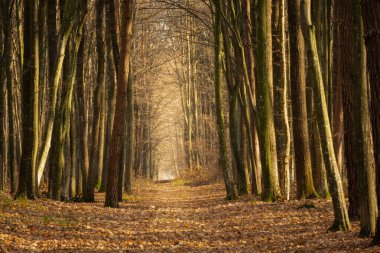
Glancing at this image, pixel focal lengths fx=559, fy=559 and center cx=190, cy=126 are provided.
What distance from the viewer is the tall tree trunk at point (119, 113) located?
55.0ft

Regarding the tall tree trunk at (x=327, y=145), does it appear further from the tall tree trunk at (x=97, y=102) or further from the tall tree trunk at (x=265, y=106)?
the tall tree trunk at (x=97, y=102)

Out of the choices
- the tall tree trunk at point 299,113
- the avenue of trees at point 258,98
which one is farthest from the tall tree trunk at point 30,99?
the tall tree trunk at point 299,113

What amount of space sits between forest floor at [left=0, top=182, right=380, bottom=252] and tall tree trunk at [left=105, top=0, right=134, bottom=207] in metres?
0.68

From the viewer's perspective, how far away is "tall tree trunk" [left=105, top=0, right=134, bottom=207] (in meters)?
16.8

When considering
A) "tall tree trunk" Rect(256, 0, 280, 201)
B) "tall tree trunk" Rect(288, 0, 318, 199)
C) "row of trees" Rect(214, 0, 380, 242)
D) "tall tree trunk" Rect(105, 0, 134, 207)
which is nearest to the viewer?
"row of trees" Rect(214, 0, 380, 242)

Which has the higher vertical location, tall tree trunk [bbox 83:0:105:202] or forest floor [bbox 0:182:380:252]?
tall tree trunk [bbox 83:0:105:202]

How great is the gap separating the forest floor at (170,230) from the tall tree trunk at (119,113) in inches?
26.8

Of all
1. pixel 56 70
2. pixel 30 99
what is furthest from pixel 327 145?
pixel 56 70

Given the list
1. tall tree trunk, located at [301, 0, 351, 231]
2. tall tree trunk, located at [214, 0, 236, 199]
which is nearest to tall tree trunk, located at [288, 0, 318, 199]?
tall tree trunk, located at [214, 0, 236, 199]

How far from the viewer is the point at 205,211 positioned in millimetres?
17562

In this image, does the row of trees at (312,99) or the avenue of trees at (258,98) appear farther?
the avenue of trees at (258,98)

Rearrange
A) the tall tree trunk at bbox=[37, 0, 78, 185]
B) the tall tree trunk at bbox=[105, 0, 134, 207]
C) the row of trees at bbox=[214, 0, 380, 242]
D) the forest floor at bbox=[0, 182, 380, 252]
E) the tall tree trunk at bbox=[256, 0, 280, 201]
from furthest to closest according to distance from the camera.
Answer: the tall tree trunk at bbox=[256, 0, 280, 201] → the tall tree trunk at bbox=[105, 0, 134, 207] → the tall tree trunk at bbox=[37, 0, 78, 185] → the forest floor at bbox=[0, 182, 380, 252] → the row of trees at bbox=[214, 0, 380, 242]

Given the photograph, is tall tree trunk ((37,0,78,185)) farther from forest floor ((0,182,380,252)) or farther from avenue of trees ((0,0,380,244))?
forest floor ((0,182,380,252))

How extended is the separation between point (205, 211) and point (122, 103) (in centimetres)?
427
